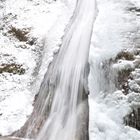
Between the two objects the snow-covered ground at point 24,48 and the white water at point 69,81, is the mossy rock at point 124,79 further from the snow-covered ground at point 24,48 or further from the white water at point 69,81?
the snow-covered ground at point 24,48

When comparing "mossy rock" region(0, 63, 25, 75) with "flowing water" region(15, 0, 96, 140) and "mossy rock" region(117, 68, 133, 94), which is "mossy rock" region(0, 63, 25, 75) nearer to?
"flowing water" region(15, 0, 96, 140)

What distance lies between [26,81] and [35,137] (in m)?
2.42

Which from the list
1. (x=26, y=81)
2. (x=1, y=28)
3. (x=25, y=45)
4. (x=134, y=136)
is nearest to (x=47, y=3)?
(x=1, y=28)

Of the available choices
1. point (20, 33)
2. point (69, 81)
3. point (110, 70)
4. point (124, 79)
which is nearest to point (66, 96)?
point (69, 81)

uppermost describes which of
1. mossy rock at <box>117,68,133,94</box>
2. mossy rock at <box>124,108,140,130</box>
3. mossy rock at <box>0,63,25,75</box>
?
mossy rock at <box>0,63,25,75</box>

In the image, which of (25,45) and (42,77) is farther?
(25,45)

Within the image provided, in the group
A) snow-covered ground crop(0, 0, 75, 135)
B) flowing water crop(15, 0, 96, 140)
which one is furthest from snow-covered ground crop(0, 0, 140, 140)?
flowing water crop(15, 0, 96, 140)

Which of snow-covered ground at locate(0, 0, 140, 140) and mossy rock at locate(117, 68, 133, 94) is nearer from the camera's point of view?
snow-covered ground at locate(0, 0, 140, 140)

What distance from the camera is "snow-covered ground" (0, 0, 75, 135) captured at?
7676 mm

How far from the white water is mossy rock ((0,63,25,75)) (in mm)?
1272

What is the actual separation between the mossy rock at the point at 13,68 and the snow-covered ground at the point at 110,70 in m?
2.62

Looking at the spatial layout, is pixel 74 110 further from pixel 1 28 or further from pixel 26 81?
pixel 1 28

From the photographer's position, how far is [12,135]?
269 inches

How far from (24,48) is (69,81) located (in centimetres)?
295
